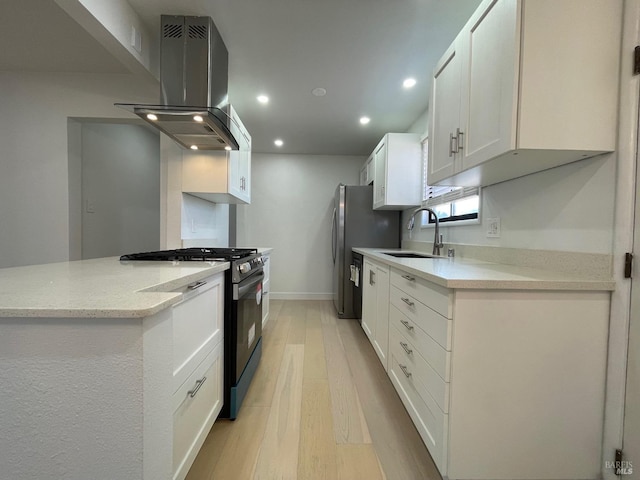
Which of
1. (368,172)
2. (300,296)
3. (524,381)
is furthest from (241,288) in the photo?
(300,296)

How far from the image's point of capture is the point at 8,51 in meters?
1.96

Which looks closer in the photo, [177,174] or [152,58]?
[152,58]

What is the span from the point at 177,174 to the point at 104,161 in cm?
165

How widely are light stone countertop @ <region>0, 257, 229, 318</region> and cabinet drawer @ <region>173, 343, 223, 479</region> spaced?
0.44m

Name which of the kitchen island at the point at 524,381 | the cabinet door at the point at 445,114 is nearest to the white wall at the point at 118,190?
the cabinet door at the point at 445,114

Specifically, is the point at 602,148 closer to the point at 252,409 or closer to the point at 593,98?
the point at 593,98

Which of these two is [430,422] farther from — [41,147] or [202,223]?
[41,147]

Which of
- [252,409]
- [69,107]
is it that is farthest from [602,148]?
[69,107]

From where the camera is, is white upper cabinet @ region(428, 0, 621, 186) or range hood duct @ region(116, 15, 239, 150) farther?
range hood duct @ region(116, 15, 239, 150)

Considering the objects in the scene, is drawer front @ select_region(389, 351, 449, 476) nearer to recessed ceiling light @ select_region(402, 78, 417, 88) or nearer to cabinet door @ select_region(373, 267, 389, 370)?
cabinet door @ select_region(373, 267, 389, 370)

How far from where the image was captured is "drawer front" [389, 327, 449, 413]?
1.06m

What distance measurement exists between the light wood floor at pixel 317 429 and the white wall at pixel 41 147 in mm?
2064

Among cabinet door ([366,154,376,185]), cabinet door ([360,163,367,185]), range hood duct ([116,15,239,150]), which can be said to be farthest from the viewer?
cabinet door ([360,163,367,185])

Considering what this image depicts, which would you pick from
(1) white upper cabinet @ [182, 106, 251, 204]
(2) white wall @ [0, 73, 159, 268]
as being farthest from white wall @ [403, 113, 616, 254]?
(2) white wall @ [0, 73, 159, 268]
